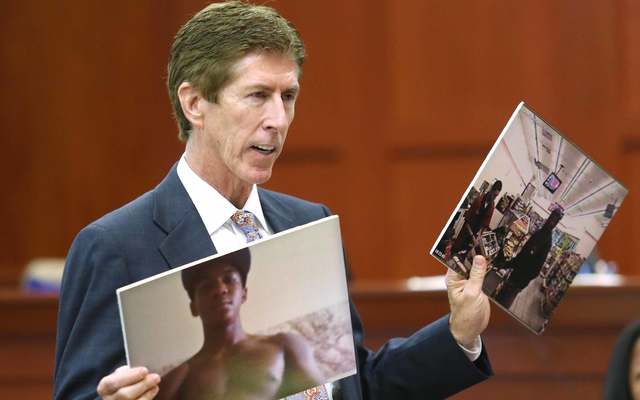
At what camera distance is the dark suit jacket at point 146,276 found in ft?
6.23

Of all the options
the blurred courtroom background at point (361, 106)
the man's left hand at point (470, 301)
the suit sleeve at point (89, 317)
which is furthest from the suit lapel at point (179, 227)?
the blurred courtroom background at point (361, 106)

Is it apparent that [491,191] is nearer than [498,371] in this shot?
Yes

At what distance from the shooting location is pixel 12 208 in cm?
554

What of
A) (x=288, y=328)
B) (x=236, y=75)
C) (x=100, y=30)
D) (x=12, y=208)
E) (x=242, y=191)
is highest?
(x=100, y=30)

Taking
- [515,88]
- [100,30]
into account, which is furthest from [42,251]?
[515,88]

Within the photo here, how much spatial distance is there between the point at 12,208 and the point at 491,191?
12.7 ft

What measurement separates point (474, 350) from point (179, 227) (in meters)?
0.58

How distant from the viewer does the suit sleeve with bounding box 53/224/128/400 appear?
189cm

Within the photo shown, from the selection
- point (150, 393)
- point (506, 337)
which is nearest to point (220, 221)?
point (150, 393)

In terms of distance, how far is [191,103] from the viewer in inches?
82.4

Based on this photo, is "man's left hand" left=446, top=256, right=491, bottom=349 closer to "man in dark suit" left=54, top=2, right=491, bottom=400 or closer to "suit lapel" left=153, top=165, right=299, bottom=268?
"man in dark suit" left=54, top=2, right=491, bottom=400

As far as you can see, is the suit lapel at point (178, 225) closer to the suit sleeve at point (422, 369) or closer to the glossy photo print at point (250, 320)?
the glossy photo print at point (250, 320)

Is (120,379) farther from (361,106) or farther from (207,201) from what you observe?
(361,106)

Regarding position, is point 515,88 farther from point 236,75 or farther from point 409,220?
point 236,75
